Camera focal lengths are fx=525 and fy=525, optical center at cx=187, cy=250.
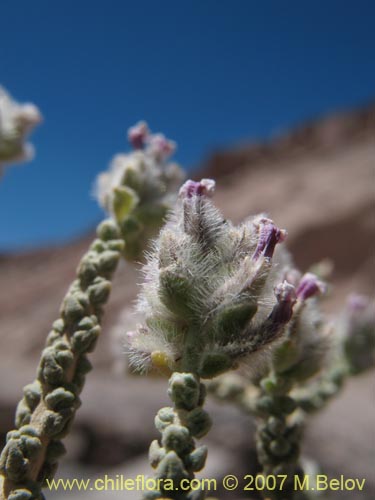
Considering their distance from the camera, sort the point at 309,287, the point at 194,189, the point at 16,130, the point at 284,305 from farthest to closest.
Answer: the point at 16,130 < the point at 309,287 < the point at 194,189 < the point at 284,305

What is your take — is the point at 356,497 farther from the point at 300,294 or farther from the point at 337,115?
the point at 337,115

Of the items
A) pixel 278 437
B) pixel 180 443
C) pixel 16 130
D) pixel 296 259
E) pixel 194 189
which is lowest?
pixel 180 443

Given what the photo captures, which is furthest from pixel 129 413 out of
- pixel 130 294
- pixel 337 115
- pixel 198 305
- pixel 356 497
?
pixel 337 115

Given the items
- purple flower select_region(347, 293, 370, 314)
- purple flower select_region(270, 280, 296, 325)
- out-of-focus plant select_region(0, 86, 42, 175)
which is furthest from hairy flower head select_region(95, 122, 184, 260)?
purple flower select_region(347, 293, 370, 314)

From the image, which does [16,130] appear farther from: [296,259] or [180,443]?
[296,259]

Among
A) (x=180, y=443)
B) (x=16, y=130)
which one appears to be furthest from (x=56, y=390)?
(x=16, y=130)

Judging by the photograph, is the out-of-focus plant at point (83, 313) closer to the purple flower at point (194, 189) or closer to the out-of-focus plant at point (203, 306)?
the out-of-focus plant at point (203, 306)
